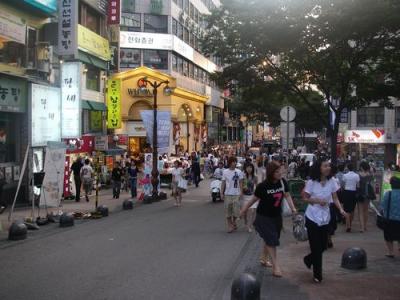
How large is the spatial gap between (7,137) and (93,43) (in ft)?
30.4

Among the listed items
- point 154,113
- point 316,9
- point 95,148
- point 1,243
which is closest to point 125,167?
point 95,148

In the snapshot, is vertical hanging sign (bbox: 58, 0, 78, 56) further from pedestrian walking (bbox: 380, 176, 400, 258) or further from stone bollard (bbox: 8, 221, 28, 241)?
pedestrian walking (bbox: 380, 176, 400, 258)

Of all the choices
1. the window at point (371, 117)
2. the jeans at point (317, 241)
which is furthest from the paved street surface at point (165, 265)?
the window at point (371, 117)

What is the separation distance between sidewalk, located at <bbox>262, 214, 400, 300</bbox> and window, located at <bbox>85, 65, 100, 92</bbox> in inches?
802

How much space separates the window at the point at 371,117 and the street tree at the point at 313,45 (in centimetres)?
2607

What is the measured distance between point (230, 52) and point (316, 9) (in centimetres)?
490

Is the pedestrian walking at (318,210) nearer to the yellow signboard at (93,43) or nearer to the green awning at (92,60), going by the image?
the green awning at (92,60)

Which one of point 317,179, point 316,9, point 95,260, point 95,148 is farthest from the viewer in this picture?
point 95,148

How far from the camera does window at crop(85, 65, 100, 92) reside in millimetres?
30533

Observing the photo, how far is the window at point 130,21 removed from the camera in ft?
164

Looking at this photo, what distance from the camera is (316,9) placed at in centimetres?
2134

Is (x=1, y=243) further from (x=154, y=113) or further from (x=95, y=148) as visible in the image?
(x=95, y=148)

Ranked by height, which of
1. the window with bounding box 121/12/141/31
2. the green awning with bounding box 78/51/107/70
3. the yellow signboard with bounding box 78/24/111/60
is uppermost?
the window with bounding box 121/12/141/31

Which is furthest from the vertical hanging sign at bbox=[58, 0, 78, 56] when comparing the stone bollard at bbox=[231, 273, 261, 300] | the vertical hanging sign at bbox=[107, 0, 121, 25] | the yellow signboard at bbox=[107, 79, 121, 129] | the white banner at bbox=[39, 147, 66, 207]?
the stone bollard at bbox=[231, 273, 261, 300]
